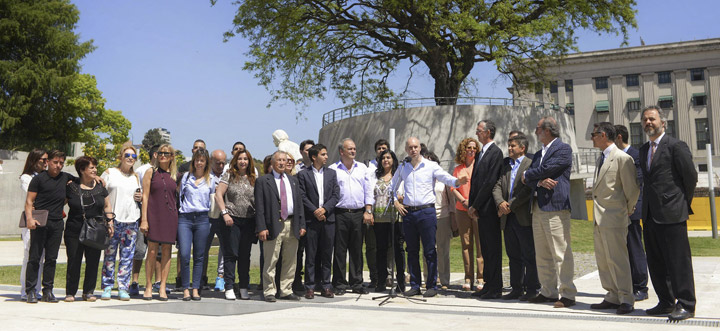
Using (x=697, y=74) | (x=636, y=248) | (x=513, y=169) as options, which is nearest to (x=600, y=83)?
(x=697, y=74)

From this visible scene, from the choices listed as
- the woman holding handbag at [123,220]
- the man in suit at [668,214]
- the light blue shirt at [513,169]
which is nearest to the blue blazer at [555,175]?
the light blue shirt at [513,169]

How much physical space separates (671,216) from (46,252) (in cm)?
708

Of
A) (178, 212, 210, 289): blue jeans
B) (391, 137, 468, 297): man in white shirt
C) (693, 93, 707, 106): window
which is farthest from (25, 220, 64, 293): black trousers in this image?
(693, 93, 707, 106): window

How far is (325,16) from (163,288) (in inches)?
812

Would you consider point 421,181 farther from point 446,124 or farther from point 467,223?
point 446,124

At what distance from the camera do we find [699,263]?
1154cm

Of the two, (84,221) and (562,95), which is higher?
(562,95)

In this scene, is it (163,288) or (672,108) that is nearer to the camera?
(163,288)

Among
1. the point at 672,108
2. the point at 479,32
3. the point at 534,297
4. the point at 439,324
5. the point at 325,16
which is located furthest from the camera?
the point at 672,108

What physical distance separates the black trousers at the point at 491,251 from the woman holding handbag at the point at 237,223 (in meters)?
2.97

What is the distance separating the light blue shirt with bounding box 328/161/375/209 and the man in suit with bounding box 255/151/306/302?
635 millimetres

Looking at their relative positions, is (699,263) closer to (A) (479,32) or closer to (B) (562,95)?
(A) (479,32)

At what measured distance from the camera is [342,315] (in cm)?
606

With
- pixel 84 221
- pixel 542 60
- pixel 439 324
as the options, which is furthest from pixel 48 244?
pixel 542 60
